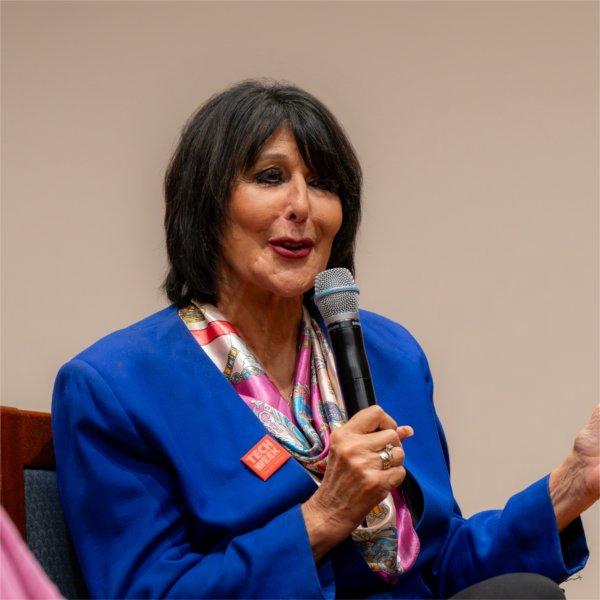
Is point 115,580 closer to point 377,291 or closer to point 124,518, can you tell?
point 124,518

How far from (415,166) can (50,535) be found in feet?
5.43

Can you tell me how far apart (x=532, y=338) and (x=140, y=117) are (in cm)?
122

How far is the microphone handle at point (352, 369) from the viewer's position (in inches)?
69.2

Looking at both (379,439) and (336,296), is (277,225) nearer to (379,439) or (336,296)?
(336,296)

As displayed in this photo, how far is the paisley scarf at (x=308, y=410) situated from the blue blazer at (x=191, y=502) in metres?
0.03

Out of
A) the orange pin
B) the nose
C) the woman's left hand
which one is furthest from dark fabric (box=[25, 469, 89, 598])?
the woman's left hand

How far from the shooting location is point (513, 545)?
2.04 metres

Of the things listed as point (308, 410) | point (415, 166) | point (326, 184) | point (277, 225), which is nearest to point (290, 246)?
point (277, 225)

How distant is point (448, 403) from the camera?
10.3ft

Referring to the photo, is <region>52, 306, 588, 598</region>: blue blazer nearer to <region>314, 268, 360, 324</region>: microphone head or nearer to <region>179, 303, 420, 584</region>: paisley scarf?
<region>179, 303, 420, 584</region>: paisley scarf

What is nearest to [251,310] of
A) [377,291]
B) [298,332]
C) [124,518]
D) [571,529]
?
[298,332]

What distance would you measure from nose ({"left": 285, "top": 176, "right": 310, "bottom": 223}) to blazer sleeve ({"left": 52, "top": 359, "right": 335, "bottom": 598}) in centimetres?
46

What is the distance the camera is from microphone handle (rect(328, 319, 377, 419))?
1.76 m

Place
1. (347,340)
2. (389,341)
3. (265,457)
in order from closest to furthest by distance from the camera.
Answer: (347,340), (265,457), (389,341)
